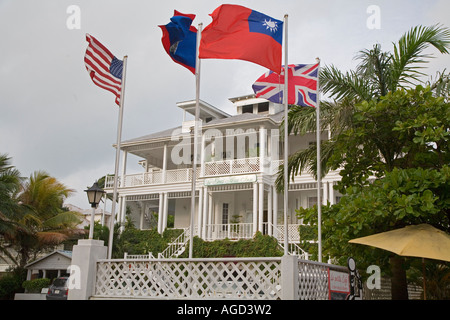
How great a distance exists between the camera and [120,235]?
86.0 ft

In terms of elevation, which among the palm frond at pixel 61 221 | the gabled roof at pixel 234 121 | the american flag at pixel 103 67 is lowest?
the palm frond at pixel 61 221

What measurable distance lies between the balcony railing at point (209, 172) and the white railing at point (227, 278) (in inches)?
588

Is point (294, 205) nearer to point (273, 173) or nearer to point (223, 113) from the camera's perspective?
point (273, 173)

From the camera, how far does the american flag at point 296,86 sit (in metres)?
12.2

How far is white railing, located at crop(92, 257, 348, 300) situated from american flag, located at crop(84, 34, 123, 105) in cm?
446

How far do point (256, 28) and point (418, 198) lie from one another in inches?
184

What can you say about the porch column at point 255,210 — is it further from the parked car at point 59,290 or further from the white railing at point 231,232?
the parked car at point 59,290

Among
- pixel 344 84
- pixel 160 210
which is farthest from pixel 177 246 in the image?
pixel 344 84

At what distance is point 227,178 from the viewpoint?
24422mm

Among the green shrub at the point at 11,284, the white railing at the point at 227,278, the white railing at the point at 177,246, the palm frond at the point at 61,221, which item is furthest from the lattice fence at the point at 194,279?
the palm frond at the point at 61,221

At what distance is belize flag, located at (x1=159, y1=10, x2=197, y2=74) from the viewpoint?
1107cm

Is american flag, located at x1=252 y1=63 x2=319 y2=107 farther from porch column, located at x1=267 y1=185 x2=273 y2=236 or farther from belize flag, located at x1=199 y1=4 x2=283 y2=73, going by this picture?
porch column, located at x1=267 y1=185 x2=273 y2=236

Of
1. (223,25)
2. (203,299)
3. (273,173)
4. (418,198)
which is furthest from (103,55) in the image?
(273,173)
